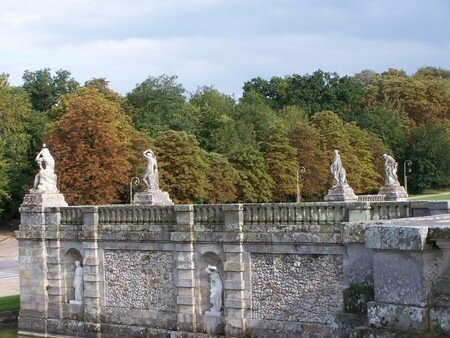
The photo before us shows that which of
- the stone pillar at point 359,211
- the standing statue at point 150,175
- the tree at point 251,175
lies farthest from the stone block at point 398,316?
the tree at point 251,175

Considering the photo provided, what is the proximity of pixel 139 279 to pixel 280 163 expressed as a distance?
43574 mm

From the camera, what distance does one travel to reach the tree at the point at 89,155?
49500 millimetres

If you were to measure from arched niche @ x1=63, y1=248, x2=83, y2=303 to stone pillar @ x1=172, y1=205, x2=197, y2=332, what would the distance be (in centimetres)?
446

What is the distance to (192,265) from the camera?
66.5ft

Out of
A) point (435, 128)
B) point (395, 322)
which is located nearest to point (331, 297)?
point (395, 322)

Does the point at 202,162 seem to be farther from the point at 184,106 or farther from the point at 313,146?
the point at 184,106

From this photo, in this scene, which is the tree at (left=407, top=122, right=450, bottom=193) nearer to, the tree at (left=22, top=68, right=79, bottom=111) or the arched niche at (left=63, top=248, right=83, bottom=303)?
the tree at (left=22, top=68, right=79, bottom=111)

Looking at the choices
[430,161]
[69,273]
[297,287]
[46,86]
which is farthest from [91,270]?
[430,161]

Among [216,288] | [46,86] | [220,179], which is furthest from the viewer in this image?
[46,86]

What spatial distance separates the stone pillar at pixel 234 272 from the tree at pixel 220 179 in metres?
36.8

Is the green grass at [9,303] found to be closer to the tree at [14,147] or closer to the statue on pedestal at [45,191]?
the statue on pedestal at [45,191]

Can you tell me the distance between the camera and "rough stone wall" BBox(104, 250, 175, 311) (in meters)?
21.0

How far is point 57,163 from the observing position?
4988 cm

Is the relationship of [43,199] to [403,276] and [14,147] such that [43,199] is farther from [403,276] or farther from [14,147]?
[14,147]
